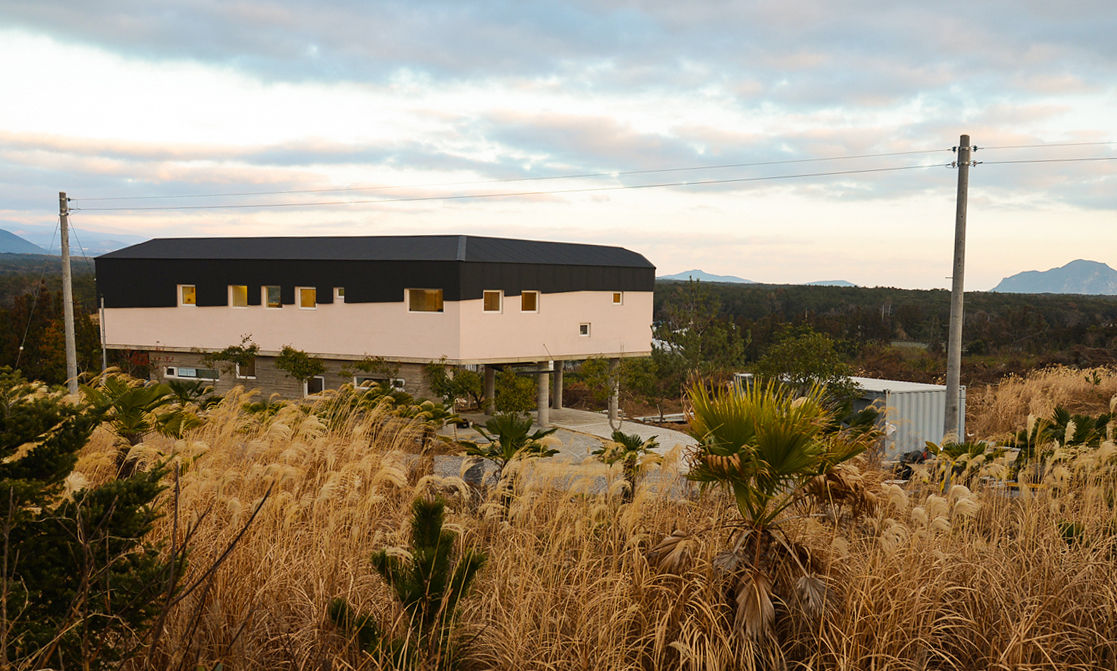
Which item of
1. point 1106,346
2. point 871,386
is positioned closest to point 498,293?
point 871,386

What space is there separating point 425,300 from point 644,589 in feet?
62.5

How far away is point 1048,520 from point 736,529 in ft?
9.08

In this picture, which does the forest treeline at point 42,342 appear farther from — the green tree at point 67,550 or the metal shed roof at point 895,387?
the green tree at point 67,550

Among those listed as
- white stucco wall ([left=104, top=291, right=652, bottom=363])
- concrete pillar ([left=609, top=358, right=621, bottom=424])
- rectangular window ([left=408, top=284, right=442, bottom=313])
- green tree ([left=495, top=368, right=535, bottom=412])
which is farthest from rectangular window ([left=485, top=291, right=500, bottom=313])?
concrete pillar ([left=609, top=358, right=621, bottom=424])

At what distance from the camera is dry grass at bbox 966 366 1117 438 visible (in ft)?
66.6

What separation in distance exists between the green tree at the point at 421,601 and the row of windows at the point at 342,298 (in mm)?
18078

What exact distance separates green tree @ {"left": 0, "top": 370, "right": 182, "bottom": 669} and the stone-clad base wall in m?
18.2

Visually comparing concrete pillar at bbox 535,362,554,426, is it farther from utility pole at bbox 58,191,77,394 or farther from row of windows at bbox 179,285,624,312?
utility pole at bbox 58,191,77,394

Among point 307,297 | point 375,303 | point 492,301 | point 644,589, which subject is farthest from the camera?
point 307,297

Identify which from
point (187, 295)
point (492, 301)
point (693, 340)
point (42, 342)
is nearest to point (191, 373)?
point (187, 295)

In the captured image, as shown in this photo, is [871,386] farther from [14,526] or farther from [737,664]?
[14,526]

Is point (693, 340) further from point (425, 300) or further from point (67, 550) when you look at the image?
point (67, 550)

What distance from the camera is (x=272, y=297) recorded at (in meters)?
23.9

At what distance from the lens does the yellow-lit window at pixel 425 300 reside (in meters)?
22.1
